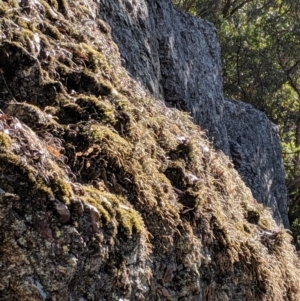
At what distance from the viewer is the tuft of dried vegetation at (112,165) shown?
321 centimetres

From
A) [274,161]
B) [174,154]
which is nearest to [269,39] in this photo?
[274,161]

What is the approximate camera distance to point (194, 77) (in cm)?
869

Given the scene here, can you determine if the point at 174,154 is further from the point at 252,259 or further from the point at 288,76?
the point at 288,76

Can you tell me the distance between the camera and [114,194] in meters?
3.61

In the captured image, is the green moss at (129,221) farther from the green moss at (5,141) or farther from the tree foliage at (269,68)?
the tree foliage at (269,68)

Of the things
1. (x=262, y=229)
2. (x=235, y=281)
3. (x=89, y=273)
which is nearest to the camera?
(x=89, y=273)

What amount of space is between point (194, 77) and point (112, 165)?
17.0 ft

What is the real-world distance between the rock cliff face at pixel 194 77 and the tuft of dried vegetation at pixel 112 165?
5.25 feet

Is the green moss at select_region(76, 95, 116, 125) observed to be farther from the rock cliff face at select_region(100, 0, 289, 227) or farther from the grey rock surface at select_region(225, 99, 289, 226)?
the grey rock surface at select_region(225, 99, 289, 226)

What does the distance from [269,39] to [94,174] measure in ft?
38.9

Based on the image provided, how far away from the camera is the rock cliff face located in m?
6.75

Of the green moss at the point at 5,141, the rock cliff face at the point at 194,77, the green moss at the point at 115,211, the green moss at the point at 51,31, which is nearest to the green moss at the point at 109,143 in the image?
the green moss at the point at 115,211

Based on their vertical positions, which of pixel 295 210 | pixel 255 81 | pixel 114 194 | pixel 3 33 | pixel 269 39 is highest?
pixel 269 39

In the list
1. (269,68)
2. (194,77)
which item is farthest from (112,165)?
(269,68)
